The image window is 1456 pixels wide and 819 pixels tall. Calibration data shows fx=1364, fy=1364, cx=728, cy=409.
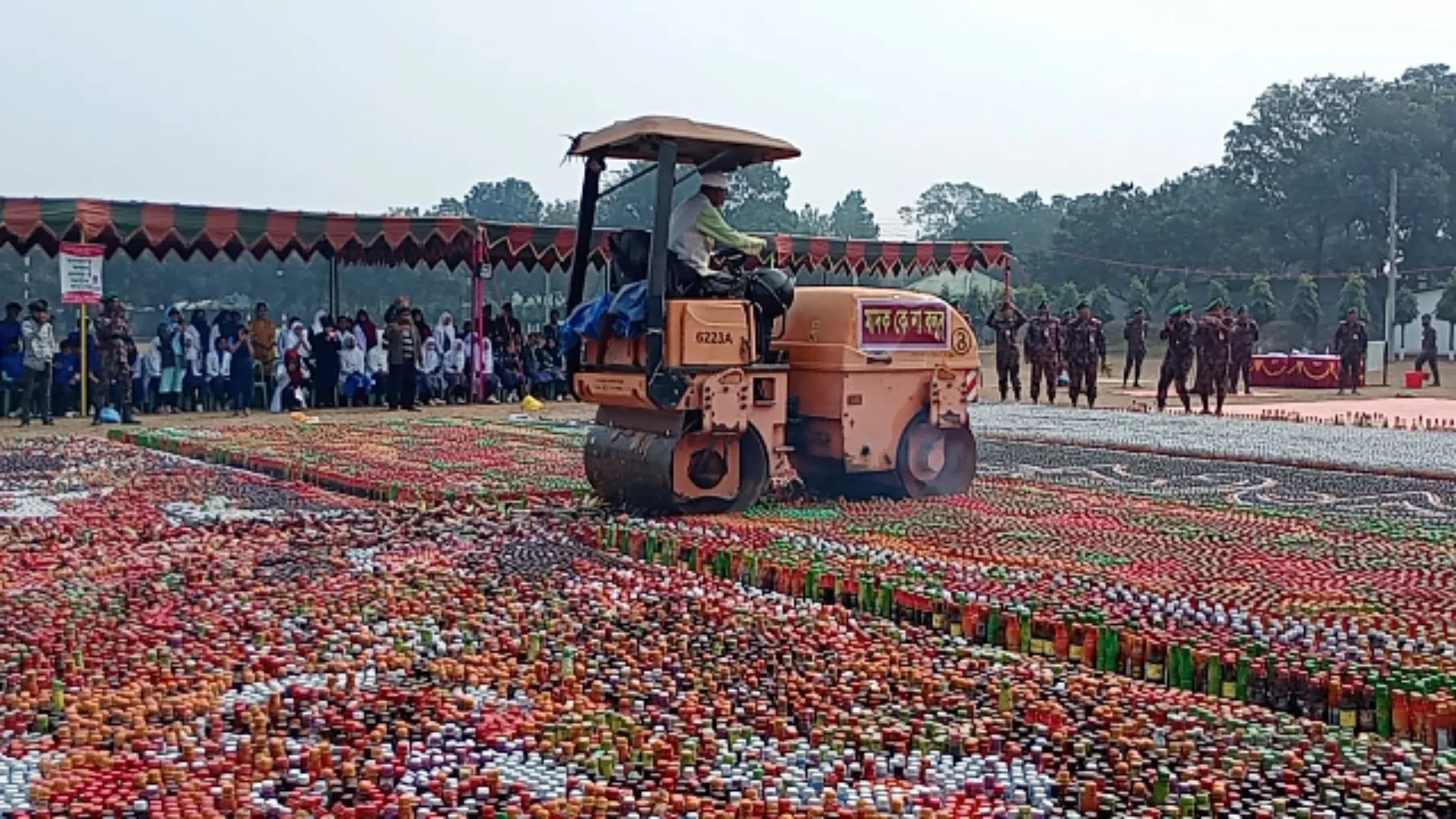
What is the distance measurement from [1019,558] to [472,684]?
11.1 ft

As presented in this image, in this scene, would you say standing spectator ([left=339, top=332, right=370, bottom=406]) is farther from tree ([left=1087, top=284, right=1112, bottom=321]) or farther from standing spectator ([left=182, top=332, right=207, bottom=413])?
tree ([left=1087, top=284, right=1112, bottom=321])

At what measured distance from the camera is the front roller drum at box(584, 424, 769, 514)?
8523 mm

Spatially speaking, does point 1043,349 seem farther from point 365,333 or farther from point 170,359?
point 170,359

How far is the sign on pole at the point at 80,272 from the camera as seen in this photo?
55.8ft

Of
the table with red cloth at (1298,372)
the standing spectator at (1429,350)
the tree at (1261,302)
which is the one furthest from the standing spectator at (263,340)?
the tree at (1261,302)

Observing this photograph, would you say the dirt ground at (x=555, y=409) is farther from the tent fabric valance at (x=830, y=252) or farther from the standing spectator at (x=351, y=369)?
the tent fabric valance at (x=830, y=252)

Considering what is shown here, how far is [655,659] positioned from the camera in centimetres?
517

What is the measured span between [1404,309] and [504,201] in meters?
58.1

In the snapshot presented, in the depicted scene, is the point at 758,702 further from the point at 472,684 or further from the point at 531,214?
the point at 531,214

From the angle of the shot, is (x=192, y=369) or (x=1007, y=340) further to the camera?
(x=1007, y=340)

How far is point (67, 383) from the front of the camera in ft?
60.0

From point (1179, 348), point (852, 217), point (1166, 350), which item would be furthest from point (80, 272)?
point (852, 217)

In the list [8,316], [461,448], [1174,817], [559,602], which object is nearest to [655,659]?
[559,602]

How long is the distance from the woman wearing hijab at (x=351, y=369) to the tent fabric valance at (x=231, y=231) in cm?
146
